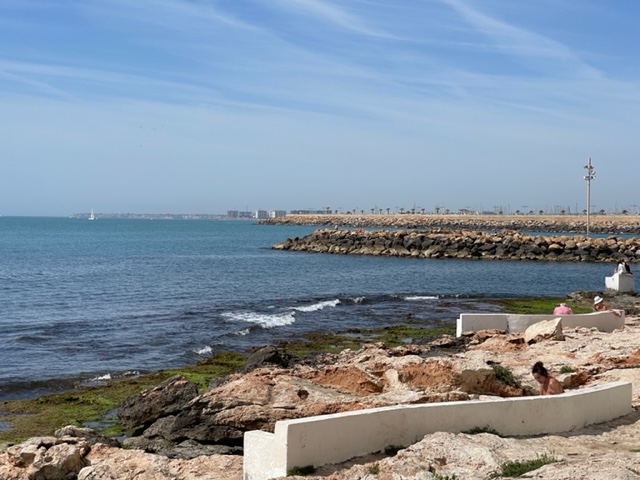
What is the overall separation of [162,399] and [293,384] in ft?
8.90

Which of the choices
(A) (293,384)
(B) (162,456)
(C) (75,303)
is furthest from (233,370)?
(C) (75,303)

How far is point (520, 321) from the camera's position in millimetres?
21156

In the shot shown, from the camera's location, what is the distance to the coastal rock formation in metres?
8.55

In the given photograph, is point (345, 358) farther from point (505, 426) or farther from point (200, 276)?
point (200, 276)

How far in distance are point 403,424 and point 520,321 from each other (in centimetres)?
1241

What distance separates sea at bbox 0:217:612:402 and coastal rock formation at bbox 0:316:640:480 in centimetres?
738

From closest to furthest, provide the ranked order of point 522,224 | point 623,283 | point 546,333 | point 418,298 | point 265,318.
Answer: point 546,333 → point 265,318 → point 623,283 → point 418,298 → point 522,224

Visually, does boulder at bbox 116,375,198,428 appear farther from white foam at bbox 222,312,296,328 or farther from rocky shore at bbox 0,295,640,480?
white foam at bbox 222,312,296,328

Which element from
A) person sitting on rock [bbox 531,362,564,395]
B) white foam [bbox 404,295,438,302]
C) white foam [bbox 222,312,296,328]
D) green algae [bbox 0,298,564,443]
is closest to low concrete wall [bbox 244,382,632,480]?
person sitting on rock [bbox 531,362,564,395]

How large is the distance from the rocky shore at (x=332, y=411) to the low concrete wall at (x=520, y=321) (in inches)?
210

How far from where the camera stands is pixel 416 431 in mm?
9711

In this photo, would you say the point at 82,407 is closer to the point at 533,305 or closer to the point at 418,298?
the point at 533,305

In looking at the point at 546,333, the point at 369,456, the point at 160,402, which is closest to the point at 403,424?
the point at 369,456

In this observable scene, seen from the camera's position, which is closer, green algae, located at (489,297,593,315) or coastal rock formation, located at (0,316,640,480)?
coastal rock formation, located at (0,316,640,480)
